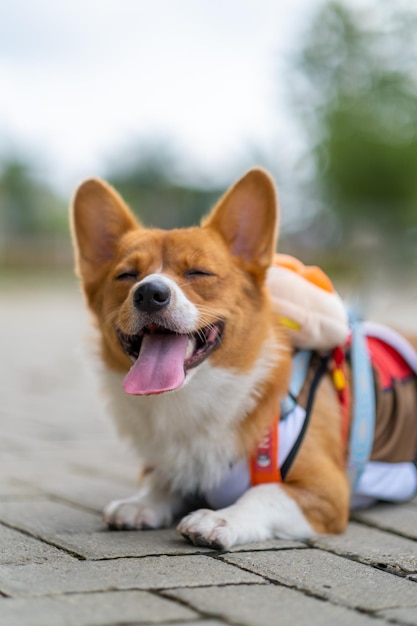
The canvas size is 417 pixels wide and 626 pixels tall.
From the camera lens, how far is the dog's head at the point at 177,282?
Result: 3324 millimetres

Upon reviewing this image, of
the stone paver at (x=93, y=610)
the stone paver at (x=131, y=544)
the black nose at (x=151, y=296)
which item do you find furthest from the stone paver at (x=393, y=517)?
the stone paver at (x=93, y=610)

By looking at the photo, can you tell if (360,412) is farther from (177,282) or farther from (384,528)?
(177,282)

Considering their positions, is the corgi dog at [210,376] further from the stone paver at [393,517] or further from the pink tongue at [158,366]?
the stone paver at [393,517]

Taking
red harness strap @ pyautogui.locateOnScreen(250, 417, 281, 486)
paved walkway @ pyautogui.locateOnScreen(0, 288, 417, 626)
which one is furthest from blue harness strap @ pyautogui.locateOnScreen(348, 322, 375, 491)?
red harness strap @ pyautogui.locateOnScreen(250, 417, 281, 486)

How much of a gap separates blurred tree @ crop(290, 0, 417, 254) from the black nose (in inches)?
1593

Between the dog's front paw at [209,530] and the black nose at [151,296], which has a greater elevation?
the black nose at [151,296]

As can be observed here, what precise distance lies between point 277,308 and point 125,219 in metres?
0.73

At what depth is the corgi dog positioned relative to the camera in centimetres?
334

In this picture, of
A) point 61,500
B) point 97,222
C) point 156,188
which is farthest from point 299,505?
point 156,188

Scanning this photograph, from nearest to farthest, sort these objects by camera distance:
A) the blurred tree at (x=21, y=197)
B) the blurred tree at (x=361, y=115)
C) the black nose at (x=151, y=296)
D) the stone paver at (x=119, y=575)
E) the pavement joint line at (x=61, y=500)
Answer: the stone paver at (x=119, y=575) → the black nose at (x=151, y=296) → the pavement joint line at (x=61, y=500) → the blurred tree at (x=361, y=115) → the blurred tree at (x=21, y=197)

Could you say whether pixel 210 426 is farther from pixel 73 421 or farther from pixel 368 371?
pixel 73 421

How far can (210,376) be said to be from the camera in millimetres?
3547

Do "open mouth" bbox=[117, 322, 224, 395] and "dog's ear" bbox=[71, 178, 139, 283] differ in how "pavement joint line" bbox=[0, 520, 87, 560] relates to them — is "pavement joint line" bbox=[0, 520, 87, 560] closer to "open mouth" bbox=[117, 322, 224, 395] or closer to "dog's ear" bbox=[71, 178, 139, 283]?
"open mouth" bbox=[117, 322, 224, 395]

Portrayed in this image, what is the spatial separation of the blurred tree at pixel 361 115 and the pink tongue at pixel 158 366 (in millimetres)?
40363
